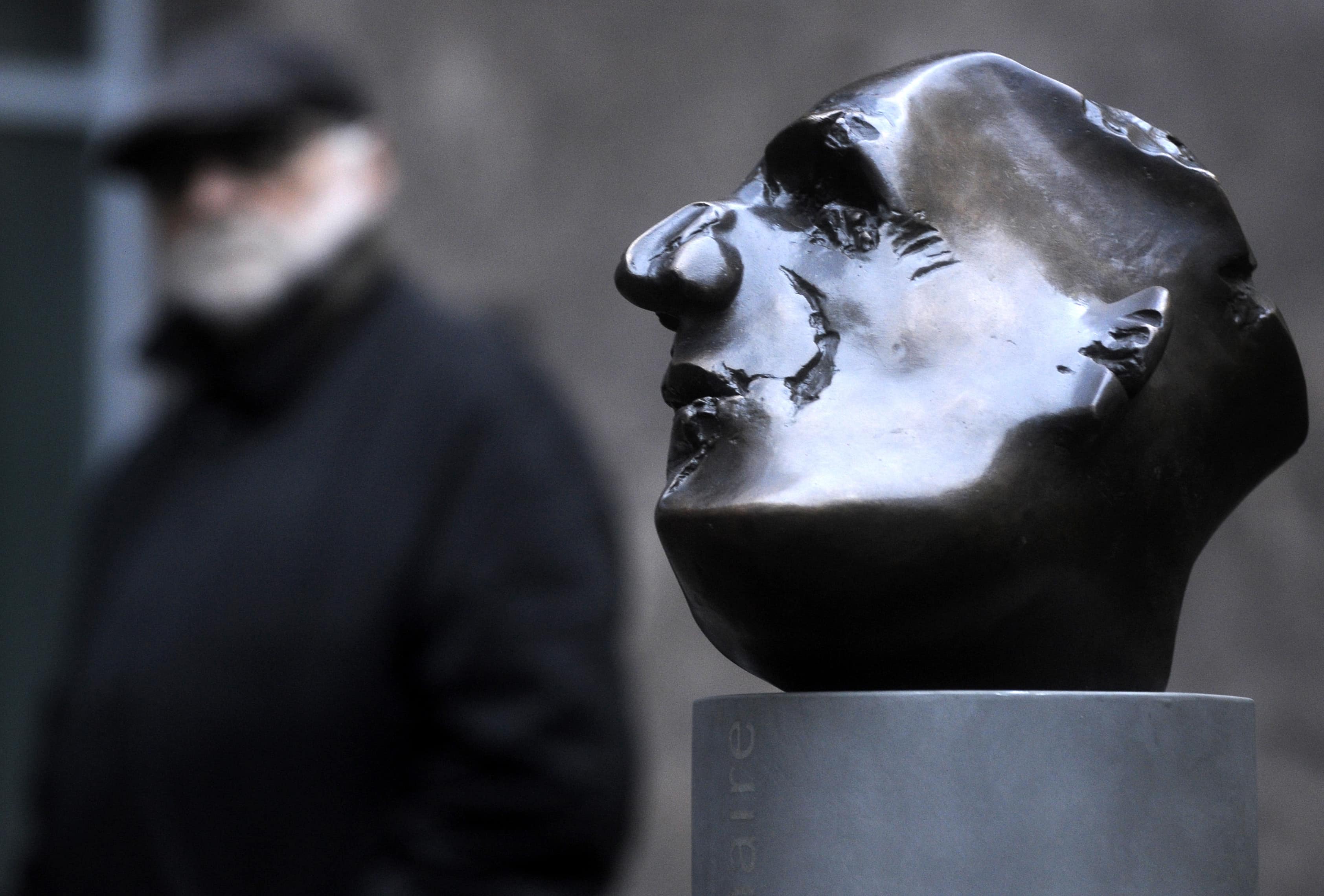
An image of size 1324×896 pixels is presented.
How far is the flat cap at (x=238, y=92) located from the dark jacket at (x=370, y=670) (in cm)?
69

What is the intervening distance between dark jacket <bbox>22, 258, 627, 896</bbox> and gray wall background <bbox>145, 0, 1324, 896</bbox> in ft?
1.19

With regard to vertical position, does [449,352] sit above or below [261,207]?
below

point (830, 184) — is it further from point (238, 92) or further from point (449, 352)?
point (238, 92)

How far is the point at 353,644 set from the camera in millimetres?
2789

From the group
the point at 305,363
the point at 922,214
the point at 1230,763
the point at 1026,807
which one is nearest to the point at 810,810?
the point at 1026,807

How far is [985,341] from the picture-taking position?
1423 mm

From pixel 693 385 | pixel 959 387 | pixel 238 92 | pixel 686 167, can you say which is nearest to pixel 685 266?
pixel 693 385

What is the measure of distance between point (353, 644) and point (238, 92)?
1.26 m

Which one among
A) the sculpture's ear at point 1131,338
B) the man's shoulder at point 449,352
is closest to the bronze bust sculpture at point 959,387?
the sculpture's ear at point 1131,338

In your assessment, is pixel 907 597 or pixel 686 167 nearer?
pixel 907 597

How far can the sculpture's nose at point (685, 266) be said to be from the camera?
1.49 m

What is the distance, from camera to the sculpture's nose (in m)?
1.49

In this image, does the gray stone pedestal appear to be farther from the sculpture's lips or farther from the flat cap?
the flat cap

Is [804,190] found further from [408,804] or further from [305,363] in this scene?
[305,363]
